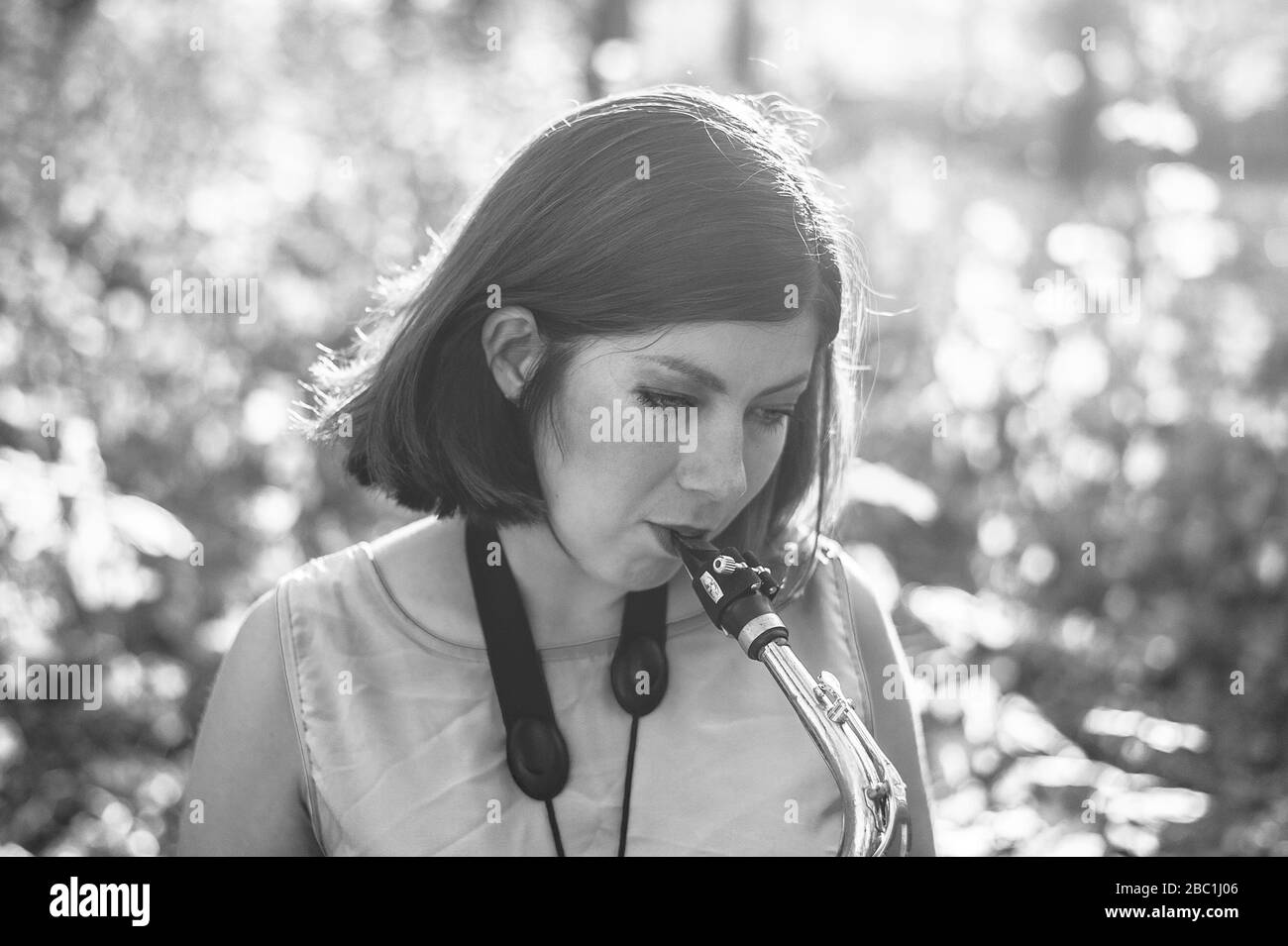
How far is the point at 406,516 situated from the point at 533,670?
2.15 metres

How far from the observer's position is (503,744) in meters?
1.78

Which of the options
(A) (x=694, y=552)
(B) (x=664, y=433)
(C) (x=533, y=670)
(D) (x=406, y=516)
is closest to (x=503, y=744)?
(C) (x=533, y=670)

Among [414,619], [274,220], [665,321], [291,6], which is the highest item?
[291,6]

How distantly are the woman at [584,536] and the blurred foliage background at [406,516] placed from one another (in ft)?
3.16

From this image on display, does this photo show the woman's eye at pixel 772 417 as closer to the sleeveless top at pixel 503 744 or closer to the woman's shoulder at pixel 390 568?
the sleeveless top at pixel 503 744

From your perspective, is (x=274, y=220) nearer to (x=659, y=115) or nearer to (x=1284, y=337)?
(x=659, y=115)

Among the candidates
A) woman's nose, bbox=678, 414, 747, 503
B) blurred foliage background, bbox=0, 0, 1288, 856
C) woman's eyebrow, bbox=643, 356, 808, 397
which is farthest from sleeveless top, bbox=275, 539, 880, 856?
blurred foliage background, bbox=0, 0, 1288, 856

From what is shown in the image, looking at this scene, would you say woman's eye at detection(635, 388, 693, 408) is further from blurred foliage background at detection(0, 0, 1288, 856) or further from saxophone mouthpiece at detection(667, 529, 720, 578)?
blurred foliage background at detection(0, 0, 1288, 856)

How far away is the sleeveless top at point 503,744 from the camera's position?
172 cm

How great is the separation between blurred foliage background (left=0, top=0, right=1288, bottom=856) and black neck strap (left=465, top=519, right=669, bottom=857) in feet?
3.55

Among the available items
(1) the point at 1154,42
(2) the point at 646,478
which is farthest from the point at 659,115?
(1) the point at 1154,42

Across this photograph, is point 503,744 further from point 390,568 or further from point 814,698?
point 814,698

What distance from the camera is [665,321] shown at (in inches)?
62.7

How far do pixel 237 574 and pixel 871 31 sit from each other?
23.5ft
